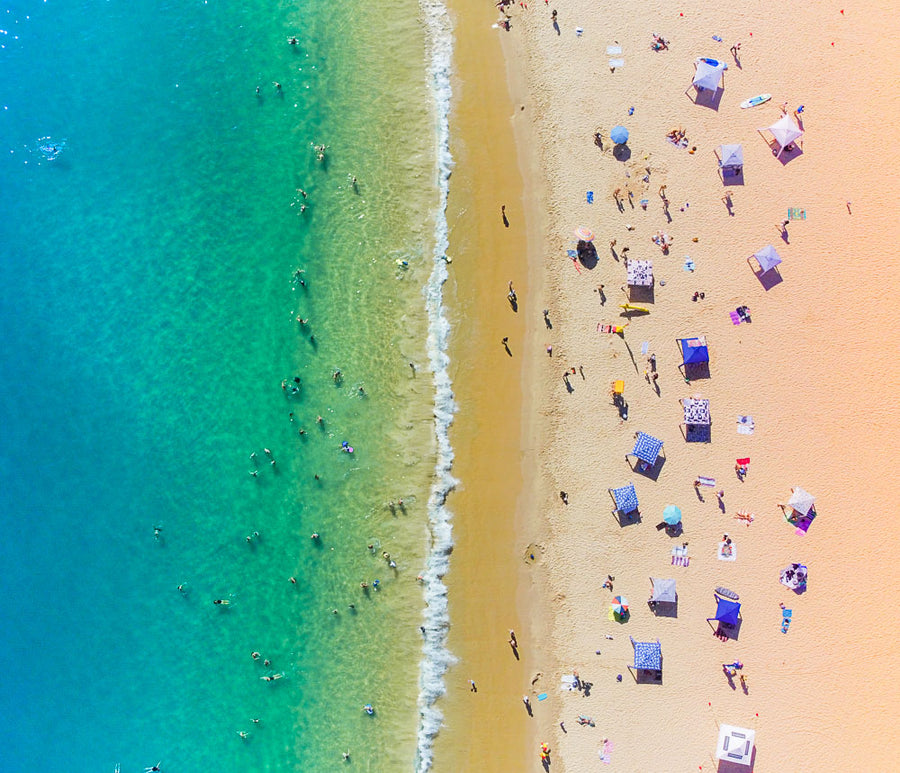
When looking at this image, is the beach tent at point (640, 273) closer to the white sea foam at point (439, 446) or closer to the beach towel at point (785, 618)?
the white sea foam at point (439, 446)

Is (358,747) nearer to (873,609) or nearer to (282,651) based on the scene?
(282,651)

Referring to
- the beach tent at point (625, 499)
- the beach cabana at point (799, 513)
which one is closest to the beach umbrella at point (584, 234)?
the beach tent at point (625, 499)

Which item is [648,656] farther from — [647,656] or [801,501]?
[801,501]

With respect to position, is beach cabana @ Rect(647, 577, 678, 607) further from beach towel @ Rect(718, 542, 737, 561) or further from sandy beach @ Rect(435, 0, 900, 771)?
beach towel @ Rect(718, 542, 737, 561)

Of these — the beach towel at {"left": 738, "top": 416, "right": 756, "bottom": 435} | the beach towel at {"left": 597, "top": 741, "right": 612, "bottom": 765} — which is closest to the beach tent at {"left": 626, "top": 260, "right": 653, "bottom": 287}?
the beach towel at {"left": 738, "top": 416, "right": 756, "bottom": 435}

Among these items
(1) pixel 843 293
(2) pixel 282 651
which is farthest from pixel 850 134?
(2) pixel 282 651

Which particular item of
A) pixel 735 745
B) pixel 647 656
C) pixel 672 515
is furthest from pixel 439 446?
pixel 735 745
